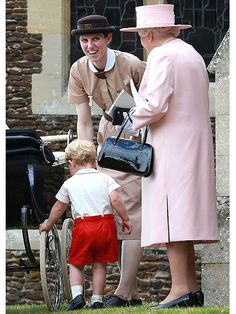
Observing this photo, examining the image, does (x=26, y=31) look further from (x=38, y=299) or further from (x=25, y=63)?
(x=38, y=299)

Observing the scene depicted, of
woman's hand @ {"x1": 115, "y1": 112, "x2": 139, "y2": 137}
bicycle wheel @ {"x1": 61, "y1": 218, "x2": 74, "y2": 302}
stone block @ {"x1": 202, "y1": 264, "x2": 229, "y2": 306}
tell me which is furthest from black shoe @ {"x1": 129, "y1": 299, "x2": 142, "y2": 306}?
woman's hand @ {"x1": 115, "y1": 112, "x2": 139, "y2": 137}

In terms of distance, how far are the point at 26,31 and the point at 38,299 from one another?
2.91 meters

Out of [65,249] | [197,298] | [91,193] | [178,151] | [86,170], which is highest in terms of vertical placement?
[178,151]

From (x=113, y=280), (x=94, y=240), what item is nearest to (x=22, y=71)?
(x=113, y=280)

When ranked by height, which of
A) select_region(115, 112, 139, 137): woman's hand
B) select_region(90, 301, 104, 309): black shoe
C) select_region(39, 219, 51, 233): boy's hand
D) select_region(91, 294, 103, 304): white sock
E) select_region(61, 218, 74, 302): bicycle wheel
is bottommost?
select_region(90, 301, 104, 309): black shoe

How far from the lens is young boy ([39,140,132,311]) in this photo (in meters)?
9.34

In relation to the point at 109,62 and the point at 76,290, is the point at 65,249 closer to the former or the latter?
the point at 76,290

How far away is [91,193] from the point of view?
9.39 meters

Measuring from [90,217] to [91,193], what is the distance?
0.15 meters

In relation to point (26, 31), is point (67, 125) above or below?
below

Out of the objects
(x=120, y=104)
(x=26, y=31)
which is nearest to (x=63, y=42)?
(x=26, y=31)

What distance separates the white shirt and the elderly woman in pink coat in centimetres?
64

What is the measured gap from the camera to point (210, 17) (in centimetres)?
1686

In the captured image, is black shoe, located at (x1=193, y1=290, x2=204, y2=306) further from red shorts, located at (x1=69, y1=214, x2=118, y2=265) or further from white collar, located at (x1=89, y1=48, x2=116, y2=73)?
white collar, located at (x1=89, y1=48, x2=116, y2=73)
